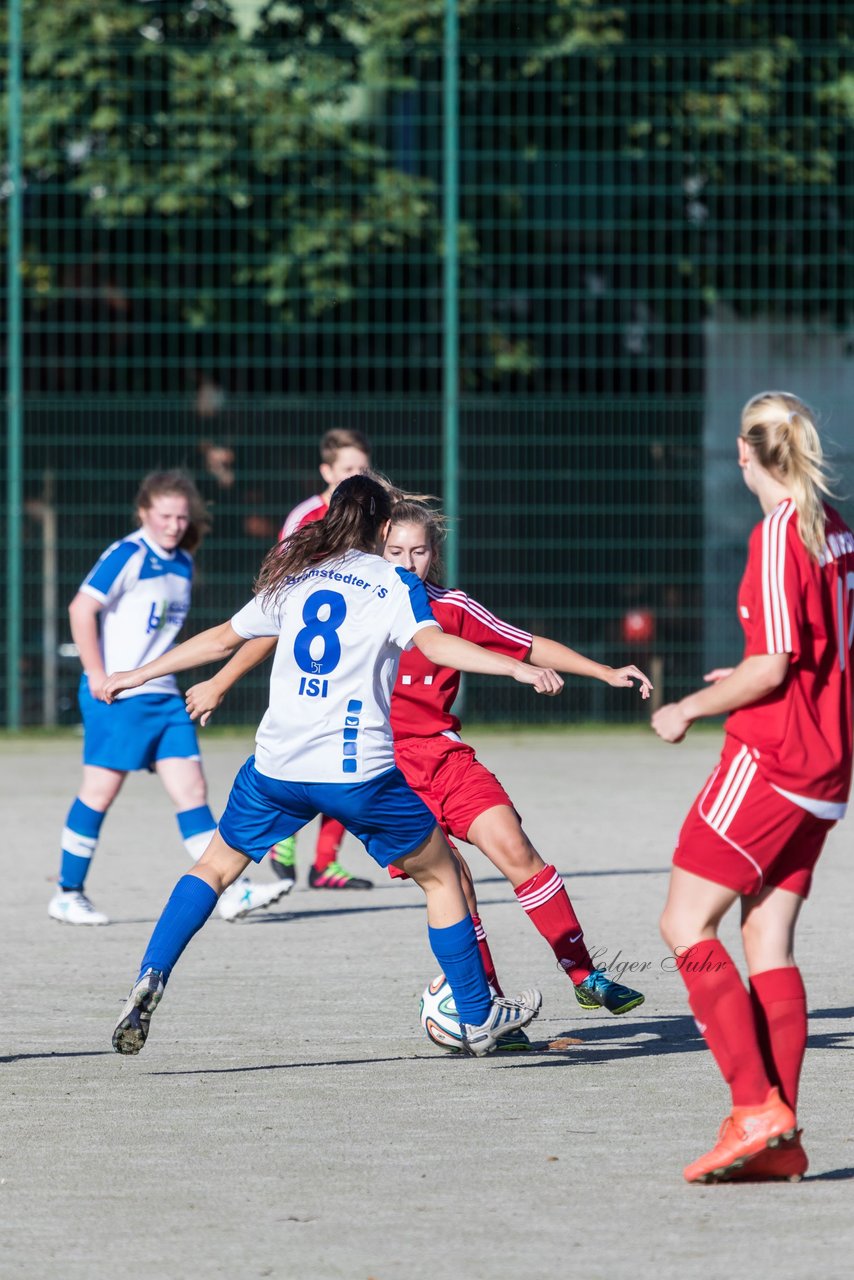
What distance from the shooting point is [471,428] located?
59.7 feet

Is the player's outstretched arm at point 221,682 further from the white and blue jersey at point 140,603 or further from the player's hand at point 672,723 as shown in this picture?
the white and blue jersey at point 140,603

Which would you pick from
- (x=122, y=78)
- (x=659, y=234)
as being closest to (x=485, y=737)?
(x=659, y=234)

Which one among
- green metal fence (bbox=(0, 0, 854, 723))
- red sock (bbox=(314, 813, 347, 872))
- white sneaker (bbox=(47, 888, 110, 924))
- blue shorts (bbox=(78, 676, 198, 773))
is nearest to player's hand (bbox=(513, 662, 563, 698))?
blue shorts (bbox=(78, 676, 198, 773))

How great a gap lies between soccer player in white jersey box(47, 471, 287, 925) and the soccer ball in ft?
8.48

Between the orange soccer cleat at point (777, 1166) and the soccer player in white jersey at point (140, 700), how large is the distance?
422cm

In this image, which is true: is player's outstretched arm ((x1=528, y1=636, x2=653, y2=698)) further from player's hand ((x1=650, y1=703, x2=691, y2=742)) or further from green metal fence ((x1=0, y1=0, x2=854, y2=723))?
green metal fence ((x1=0, y1=0, x2=854, y2=723))

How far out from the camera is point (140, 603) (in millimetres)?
9180

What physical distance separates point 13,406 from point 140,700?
9.72 meters

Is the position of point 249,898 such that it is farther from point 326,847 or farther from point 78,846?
point 326,847

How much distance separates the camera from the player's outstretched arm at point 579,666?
591 cm

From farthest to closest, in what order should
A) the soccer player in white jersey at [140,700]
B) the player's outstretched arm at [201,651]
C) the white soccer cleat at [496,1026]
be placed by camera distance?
the soccer player in white jersey at [140,700]
the white soccer cleat at [496,1026]
the player's outstretched arm at [201,651]

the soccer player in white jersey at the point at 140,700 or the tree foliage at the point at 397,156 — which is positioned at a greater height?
the tree foliage at the point at 397,156

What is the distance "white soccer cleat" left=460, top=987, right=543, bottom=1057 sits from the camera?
20.4 ft

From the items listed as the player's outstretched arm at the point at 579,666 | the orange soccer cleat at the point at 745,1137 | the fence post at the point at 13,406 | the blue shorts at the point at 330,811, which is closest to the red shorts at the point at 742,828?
the orange soccer cleat at the point at 745,1137
